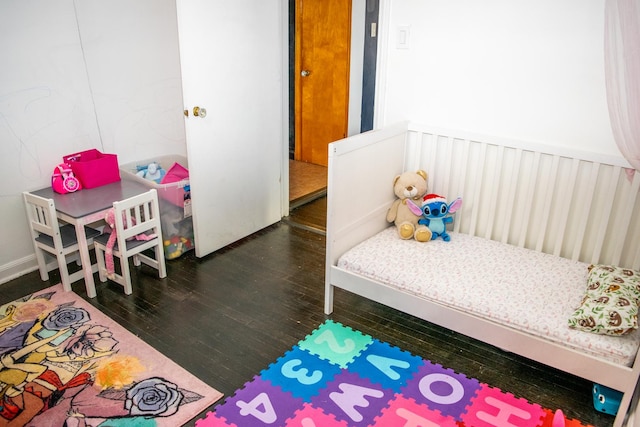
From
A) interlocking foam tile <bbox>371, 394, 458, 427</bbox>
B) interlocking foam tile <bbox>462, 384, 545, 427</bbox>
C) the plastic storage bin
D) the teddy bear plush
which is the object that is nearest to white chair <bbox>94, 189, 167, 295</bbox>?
the plastic storage bin

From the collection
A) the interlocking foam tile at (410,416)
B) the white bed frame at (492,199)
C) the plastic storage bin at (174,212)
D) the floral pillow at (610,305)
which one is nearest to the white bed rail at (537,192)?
the white bed frame at (492,199)

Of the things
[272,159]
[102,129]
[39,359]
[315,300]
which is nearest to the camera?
[39,359]

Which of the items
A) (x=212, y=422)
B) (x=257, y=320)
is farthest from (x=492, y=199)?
(x=212, y=422)

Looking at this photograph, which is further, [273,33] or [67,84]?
[273,33]

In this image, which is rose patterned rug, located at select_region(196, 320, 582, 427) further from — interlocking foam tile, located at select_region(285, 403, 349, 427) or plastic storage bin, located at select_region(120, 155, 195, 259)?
plastic storage bin, located at select_region(120, 155, 195, 259)

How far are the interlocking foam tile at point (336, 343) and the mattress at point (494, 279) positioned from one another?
0.30 metres

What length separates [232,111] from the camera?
10.5 feet

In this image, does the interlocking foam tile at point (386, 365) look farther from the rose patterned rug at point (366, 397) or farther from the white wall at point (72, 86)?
the white wall at point (72, 86)

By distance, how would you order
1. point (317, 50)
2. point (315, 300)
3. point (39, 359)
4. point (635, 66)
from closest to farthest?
point (635, 66) → point (39, 359) → point (315, 300) → point (317, 50)

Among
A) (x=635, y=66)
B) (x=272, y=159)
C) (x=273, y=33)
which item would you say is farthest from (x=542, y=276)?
(x=273, y=33)

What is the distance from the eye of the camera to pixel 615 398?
2.04 metres

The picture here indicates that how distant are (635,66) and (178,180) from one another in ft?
8.34

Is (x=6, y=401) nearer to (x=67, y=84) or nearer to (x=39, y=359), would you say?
(x=39, y=359)

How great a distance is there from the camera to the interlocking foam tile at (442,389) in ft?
6.82
